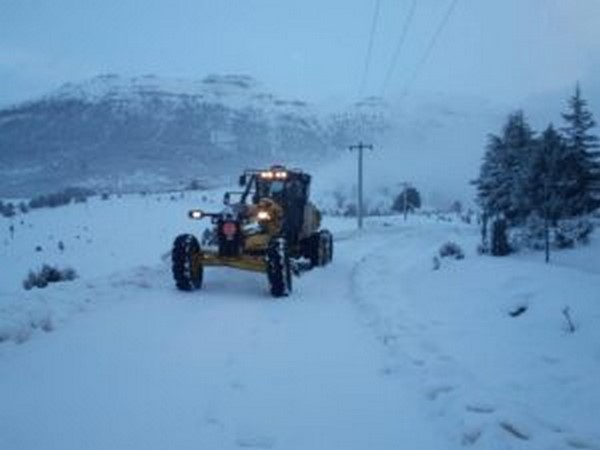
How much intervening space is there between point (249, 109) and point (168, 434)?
180984 mm

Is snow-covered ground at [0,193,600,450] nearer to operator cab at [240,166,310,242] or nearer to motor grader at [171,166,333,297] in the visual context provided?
motor grader at [171,166,333,297]

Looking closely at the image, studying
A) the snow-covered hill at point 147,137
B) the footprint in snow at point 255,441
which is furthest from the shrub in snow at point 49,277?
the snow-covered hill at point 147,137

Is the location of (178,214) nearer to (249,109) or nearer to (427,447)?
(427,447)

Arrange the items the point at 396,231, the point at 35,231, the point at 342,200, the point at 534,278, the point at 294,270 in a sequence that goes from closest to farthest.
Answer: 1. the point at 534,278
2. the point at 294,270
3. the point at 35,231
4. the point at 396,231
5. the point at 342,200

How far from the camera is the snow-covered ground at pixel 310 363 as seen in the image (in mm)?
7703

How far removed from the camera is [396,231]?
42375mm

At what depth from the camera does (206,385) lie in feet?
30.6

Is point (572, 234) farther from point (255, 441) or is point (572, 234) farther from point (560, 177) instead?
point (255, 441)

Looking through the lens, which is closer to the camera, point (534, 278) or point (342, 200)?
point (534, 278)

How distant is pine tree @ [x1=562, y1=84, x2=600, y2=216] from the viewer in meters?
34.0

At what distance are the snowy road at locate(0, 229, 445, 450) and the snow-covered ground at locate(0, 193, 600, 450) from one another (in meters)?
0.03

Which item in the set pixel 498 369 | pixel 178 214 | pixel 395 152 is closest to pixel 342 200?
pixel 178 214

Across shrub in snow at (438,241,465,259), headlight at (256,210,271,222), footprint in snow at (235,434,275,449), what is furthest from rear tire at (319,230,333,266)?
footprint in snow at (235,434,275,449)

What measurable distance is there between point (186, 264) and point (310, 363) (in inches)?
283
